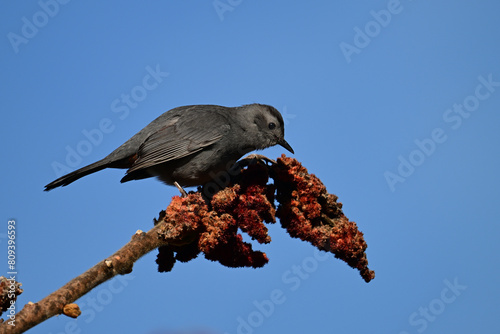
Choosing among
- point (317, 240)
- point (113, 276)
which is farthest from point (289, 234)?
point (113, 276)

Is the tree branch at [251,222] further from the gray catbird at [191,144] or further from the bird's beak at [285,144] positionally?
the bird's beak at [285,144]

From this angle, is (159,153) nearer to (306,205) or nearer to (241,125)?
(241,125)

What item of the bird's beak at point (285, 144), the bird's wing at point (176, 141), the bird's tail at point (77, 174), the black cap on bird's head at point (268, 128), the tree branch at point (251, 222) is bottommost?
the tree branch at point (251, 222)

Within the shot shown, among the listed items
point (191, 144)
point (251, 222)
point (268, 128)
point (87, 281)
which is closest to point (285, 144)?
point (268, 128)

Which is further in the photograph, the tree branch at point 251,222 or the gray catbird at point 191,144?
the gray catbird at point 191,144

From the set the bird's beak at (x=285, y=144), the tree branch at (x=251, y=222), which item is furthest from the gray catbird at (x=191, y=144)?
the tree branch at (x=251, y=222)

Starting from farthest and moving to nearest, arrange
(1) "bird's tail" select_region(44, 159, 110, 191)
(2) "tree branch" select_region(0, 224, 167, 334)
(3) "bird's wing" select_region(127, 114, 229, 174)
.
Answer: (3) "bird's wing" select_region(127, 114, 229, 174) → (1) "bird's tail" select_region(44, 159, 110, 191) → (2) "tree branch" select_region(0, 224, 167, 334)

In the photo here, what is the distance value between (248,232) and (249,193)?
434mm

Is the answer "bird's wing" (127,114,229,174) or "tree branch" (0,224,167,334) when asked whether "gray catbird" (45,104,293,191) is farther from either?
"tree branch" (0,224,167,334)

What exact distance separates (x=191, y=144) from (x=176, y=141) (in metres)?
0.21

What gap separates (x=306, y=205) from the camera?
5.45m

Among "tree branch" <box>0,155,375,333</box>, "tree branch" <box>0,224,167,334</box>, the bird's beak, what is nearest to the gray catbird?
the bird's beak

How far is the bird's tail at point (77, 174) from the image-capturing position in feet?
21.0

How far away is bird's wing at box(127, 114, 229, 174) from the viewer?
693cm
